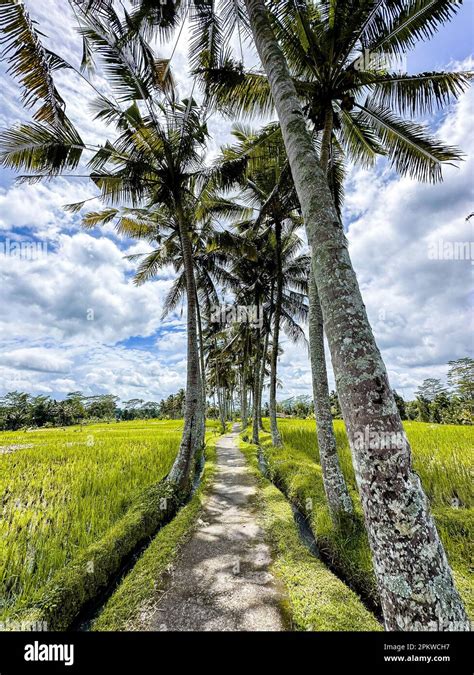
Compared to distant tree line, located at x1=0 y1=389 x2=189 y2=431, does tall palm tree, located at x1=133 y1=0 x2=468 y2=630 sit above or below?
above

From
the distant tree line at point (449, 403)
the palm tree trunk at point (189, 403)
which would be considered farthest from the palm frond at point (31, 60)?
the distant tree line at point (449, 403)

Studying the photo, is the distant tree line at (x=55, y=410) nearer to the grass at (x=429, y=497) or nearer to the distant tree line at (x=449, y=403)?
the distant tree line at (x=449, y=403)

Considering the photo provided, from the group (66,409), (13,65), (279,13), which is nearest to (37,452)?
(13,65)

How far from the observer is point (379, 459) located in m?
1.69

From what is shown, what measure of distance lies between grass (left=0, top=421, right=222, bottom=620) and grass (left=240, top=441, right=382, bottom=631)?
2.21 m

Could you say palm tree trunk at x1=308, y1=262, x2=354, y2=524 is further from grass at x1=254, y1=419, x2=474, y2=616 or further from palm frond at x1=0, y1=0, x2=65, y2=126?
palm frond at x1=0, y1=0, x2=65, y2=126

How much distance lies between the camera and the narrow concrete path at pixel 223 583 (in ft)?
9.28

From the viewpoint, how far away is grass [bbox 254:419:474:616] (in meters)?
3.41

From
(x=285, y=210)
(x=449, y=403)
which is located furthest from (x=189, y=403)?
(x=449, y=403)

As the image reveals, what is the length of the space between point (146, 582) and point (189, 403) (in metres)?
4.08

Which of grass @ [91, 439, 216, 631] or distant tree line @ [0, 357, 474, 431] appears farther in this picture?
distant tree line @ [0, 357, 474, 431]
